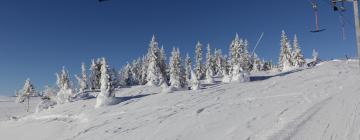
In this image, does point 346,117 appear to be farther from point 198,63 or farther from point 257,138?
point 198,63

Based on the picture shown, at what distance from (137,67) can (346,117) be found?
10173cm

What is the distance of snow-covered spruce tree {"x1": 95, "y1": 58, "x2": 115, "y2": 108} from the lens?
3720 cm

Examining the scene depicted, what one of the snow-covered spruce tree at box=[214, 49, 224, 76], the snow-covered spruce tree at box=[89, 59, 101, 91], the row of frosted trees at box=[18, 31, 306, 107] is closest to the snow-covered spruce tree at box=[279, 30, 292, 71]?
the row of frosted trees at box=[18, 31, 306, 107]

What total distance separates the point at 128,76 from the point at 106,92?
64.7 meters

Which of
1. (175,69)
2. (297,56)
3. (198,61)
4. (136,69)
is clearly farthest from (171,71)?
(136,69)

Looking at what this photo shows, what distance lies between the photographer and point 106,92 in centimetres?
4097

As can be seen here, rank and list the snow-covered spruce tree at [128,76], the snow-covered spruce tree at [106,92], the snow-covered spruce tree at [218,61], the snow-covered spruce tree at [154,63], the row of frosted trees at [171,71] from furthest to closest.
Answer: the snow-covered spruce tree at [128,76], the snow-covered spruce tree at [218,61], the snow-covered spruce tree at [154,63], the row of frosted trees at [171,71], the snow-covered spruce tree at [106,92]

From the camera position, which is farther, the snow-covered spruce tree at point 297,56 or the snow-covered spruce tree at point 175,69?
the snow-covered spruce tree at point 297,56

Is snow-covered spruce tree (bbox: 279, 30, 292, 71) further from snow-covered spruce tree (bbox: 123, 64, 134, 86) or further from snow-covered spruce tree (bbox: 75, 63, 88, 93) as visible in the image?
snow-covered spruce tree (bbox: 75, 63, 88, 93)

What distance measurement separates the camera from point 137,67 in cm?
11188

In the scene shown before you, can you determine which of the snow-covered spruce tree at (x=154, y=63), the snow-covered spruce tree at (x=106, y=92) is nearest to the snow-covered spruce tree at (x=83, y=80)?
the snow-covered spruce tree at (x=154, y=63)

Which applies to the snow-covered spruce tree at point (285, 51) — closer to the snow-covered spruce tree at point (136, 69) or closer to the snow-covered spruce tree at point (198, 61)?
the snow-covered spruce tree at point (198, 61)

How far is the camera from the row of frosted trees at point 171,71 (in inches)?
2044

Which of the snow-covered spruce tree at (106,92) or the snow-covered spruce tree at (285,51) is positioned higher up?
the snow-covered spruce tree at (285,51)
